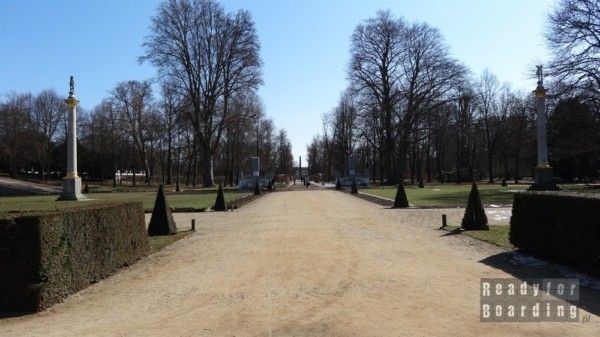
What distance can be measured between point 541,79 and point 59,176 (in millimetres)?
81390

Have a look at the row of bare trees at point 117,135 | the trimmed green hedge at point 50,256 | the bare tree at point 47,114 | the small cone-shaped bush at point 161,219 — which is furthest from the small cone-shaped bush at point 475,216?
the bare tree at point 47,114

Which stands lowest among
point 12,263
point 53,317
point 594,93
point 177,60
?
point 53,317

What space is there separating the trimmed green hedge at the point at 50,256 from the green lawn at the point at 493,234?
9.27 meters

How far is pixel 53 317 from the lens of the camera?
24.9 feet

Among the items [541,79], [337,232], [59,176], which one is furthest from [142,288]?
[59,176]

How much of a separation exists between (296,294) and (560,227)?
5.52 meters

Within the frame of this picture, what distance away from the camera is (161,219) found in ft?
60.0

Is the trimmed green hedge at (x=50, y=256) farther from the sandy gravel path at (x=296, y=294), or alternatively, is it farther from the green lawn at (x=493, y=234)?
the green lawn at (x=493, y=234)

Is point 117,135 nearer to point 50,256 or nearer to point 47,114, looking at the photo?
point 47,114

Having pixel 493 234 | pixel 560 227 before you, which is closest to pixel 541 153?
pixel 493 234

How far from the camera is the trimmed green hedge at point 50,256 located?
787 cm

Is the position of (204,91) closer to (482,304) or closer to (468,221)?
(468,221)

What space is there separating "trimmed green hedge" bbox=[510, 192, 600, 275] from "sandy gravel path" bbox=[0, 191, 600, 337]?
3.28 ft

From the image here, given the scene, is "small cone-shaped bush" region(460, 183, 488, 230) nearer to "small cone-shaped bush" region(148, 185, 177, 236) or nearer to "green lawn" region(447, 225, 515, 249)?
"green lawn" region(447, 225, 515, 249)
